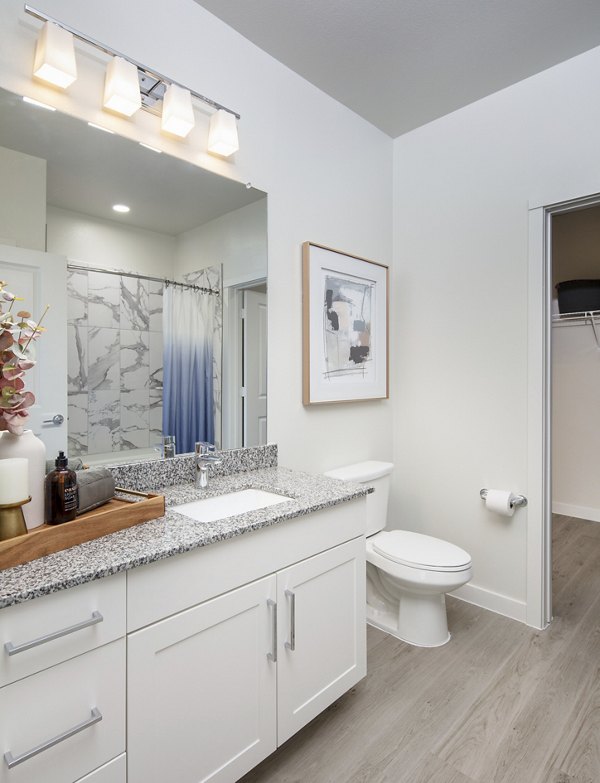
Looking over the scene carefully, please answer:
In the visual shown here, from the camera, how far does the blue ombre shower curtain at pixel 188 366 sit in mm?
1736

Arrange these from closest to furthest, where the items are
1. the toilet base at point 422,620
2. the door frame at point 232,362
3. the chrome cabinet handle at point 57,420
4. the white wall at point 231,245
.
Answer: the chrome cabinet handle at point 57,420, the white wall at point 231,245, the door frame at point 232,362, the toilet base at point 422,620

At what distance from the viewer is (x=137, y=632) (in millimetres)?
1048

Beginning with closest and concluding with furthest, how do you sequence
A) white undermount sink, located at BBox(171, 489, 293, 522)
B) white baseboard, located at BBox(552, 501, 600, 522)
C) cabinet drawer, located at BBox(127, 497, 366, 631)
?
1. cabinet drawer, located at BBox(127, 497, 366, 631)
2. white undermount sink, located at BBox(171, 489, 293, 522)
3. white baseboard, located at BBox(552, 501, 600, 522)

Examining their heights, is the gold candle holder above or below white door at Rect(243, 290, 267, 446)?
below

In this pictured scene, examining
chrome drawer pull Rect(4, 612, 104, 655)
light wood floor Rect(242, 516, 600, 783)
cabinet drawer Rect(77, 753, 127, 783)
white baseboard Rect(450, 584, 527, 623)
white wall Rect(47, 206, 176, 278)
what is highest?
white wall Rect(47, 206, 176, 278)

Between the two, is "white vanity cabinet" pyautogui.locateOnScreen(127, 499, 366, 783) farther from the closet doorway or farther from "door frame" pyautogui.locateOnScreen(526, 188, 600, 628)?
the closet doorway

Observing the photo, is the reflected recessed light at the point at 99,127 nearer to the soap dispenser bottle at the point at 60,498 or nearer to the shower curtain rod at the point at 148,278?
the shower curtain rod at the point at 148,278

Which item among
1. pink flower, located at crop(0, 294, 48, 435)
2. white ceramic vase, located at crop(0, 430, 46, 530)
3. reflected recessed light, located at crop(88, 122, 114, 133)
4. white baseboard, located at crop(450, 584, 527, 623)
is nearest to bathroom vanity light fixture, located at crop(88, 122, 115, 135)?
reflected recessed light, located at crop(88, 122, 114, 133)

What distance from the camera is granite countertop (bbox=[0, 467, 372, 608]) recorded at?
2.97 ft

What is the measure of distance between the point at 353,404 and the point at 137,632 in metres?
1.69

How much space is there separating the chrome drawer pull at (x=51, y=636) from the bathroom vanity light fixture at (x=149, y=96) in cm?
151

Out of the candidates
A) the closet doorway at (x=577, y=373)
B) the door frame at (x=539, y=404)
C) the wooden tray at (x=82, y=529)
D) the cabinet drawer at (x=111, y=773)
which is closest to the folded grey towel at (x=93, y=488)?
the wooden tray at (x=82, y=529)

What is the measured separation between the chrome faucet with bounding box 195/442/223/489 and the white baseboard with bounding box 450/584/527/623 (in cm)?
156

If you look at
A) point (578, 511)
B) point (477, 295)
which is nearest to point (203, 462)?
point (477, 295)
